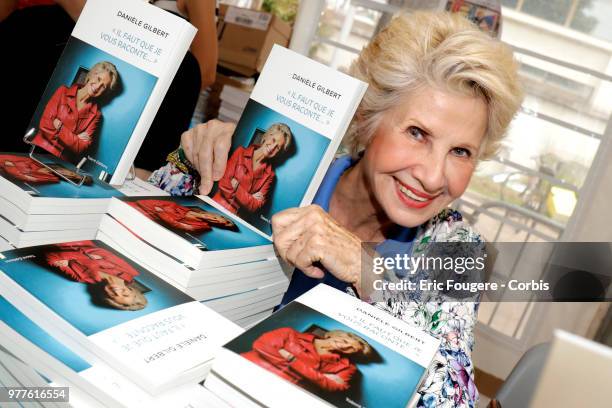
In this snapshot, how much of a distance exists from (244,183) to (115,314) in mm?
497

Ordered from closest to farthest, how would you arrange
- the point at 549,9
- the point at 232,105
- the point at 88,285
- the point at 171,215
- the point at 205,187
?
the point at 88,285
the point at 171,215
the point at 205,187
the point at 232,105
the point at 549,9

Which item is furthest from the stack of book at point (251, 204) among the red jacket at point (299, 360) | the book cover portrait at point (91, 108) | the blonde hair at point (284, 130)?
the red jacket at point (299, 360)

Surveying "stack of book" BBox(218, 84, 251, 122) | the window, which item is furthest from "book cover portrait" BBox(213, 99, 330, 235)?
the window

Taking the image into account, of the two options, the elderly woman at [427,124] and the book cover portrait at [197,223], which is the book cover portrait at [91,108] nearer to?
the book cover portrait at [197,223]

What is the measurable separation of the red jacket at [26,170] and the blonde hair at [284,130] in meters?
0.42

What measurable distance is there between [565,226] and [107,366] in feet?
10.5

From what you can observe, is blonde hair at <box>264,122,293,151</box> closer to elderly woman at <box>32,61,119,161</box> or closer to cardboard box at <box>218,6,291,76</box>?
elderly woman at <box>32,61,119,161</box>

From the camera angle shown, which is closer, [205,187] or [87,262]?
[87,262]

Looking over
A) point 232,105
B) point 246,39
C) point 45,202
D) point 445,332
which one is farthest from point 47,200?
point 246,39

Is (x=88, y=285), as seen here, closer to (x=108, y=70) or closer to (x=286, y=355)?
(x=286, y=355)

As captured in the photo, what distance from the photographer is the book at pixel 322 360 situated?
22.8 inches

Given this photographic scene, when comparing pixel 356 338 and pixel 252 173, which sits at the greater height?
pixel 252 173

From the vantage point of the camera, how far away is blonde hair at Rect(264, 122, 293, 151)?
1.08 metres

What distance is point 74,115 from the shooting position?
1034mm
